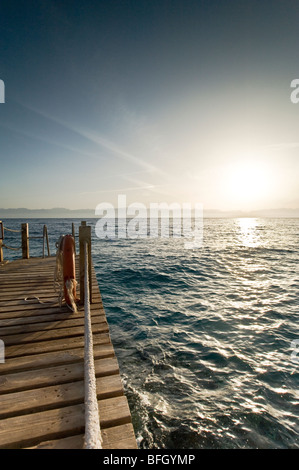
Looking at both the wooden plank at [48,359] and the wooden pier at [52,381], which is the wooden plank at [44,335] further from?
the wooden plank at [48,359]

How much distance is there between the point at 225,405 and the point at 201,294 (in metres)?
6.28

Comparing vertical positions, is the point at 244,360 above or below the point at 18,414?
below

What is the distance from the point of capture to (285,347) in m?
6.19

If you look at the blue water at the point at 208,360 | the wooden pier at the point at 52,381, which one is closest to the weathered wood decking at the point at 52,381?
the wooden pier at the point at 52,381

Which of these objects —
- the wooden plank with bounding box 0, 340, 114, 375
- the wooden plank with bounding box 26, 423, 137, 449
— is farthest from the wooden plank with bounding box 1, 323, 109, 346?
the wooden plank with bounding box 26, 423, 137, 449

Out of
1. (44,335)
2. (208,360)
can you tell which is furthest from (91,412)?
(208,360)

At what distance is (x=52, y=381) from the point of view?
9.38 ft

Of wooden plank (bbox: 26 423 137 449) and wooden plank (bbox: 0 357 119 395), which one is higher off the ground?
wooden plank (bbox: 0 357 119 395)

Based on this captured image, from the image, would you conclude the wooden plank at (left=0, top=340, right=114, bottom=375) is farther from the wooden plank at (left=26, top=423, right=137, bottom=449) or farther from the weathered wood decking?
the wooden plank at (left=26, top=423, right=137, bottom=449)

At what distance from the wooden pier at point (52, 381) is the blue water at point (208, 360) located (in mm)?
1753

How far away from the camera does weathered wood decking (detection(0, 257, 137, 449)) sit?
85.0 inches

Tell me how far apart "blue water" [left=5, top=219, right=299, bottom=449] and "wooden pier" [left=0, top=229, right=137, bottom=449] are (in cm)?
175
